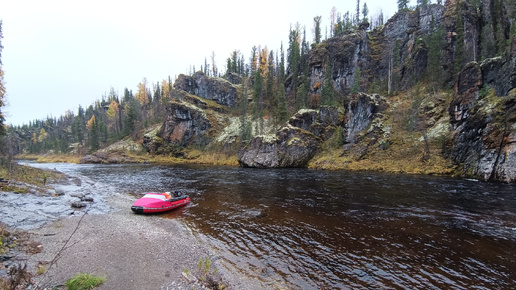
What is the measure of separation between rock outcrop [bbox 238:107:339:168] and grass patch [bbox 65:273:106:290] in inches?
1925

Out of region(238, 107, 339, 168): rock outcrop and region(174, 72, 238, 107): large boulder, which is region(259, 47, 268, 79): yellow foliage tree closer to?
region(174, 72, 238, 107): large boulder

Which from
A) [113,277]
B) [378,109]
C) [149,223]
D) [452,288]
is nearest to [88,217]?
[149,223]

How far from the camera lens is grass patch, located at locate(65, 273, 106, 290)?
728 centimetres

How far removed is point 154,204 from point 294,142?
41.9 metres

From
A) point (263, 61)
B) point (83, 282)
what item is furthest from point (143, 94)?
point (83, 282)

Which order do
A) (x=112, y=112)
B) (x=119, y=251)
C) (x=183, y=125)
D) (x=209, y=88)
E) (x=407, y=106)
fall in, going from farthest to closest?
(x=112, y=112)
(x=209, y=88)
(x=183, y=125)
(x=407, y=106)
(x=119, y=251)

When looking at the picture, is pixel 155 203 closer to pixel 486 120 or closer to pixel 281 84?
pixel 486 120

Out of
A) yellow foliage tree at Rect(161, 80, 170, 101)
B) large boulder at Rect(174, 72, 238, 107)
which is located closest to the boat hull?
large boulder at Rect(174, 72, 238, 107)

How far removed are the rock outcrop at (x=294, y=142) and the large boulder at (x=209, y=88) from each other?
5283 centimetres

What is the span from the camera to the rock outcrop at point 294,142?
183ft

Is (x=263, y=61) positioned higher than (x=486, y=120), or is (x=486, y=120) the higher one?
(x=263, y=61)

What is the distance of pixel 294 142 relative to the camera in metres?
56.0

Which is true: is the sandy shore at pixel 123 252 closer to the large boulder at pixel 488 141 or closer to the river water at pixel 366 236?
the river water at pixel 366 236

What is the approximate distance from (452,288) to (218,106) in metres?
101
